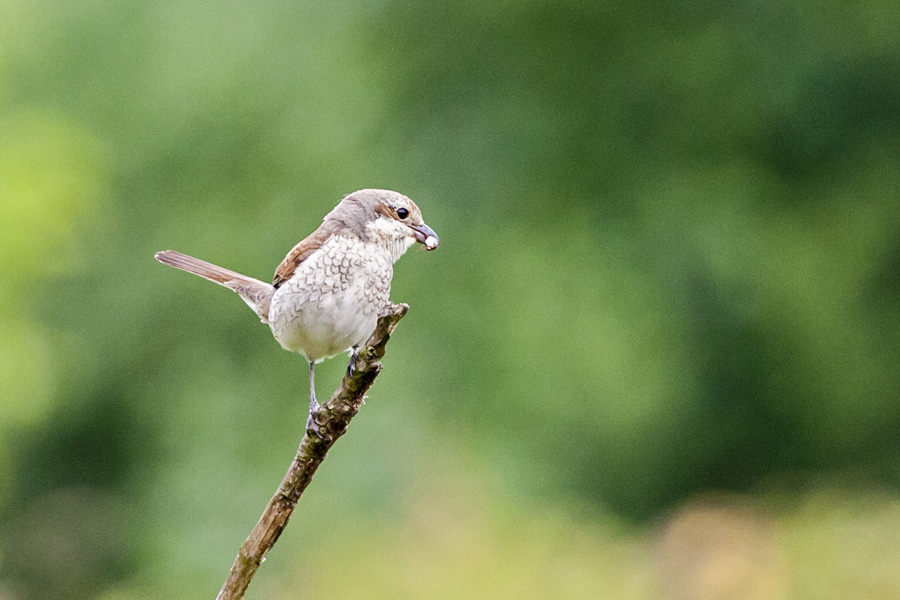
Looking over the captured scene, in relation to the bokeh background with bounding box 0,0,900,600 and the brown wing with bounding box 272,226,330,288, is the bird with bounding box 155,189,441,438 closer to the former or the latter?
the brown wing with bounding box 272,226,330,288

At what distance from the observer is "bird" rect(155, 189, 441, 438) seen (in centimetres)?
353

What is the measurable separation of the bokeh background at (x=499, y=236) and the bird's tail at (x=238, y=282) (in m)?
4.47

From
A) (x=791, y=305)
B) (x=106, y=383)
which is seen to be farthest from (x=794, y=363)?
(x=106, y=383)

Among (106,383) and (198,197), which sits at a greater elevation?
(198,197)

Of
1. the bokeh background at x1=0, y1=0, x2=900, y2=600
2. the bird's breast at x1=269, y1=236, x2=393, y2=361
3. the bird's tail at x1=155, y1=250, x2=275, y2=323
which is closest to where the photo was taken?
the bird's breast at x1=269, y1=236, x2=393, y2=361

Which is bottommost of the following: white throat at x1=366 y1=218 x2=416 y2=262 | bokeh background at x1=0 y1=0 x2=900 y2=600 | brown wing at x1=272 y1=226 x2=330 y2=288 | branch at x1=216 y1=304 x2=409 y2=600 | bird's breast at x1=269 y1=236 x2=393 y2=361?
branch at x1=216 y1=304 x2=409 y2=600

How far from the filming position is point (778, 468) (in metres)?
9.91

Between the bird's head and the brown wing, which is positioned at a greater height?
the bird's head

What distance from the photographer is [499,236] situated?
951 cm

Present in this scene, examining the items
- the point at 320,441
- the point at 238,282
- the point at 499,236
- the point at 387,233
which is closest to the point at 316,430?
the point at 320,441

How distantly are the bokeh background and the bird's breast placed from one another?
5.01 meters

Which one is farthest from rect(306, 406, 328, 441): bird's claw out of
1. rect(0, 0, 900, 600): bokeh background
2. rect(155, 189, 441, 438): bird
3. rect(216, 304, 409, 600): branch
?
rect(0, 0, 900, 600): bokeh background

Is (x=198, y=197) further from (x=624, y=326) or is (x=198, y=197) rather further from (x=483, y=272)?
(x=624, y=326)

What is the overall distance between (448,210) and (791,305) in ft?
10.7
